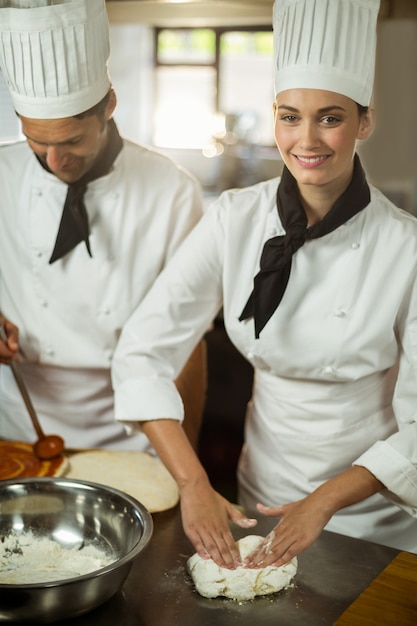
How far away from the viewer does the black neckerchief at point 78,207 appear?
201cm

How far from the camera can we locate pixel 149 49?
25.1 feet

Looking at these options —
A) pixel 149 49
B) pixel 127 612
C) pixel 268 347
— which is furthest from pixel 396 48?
pixel 149 49

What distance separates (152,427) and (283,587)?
1.61 ft

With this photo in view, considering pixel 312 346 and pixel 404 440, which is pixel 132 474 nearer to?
pixel 312 346

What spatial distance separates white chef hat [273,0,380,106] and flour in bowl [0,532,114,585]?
1020 mm

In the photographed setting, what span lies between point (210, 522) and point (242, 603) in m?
0.21

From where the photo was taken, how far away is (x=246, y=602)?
1.41 metres

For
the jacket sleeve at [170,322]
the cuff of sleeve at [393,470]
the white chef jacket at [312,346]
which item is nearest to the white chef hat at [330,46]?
the white chef jacket at [312,346]

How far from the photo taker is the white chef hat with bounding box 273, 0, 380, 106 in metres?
1.56

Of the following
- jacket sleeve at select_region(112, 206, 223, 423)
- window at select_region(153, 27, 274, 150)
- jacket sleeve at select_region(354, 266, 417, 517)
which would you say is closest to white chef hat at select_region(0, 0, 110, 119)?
jacket sleeve at select_region(112, 206, 223, 423)

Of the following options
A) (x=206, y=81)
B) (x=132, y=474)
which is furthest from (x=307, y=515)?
(x=206, y=81)

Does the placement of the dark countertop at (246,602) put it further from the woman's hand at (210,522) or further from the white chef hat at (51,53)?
the white chef hat at (51,53)

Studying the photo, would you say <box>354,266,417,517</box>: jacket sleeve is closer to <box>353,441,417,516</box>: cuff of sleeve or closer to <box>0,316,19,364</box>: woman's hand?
<box>353,441,417,516</box>: cuff of sleeve

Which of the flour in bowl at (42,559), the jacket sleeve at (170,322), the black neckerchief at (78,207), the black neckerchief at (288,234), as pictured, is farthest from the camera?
the black neckerchief at (78,207)
